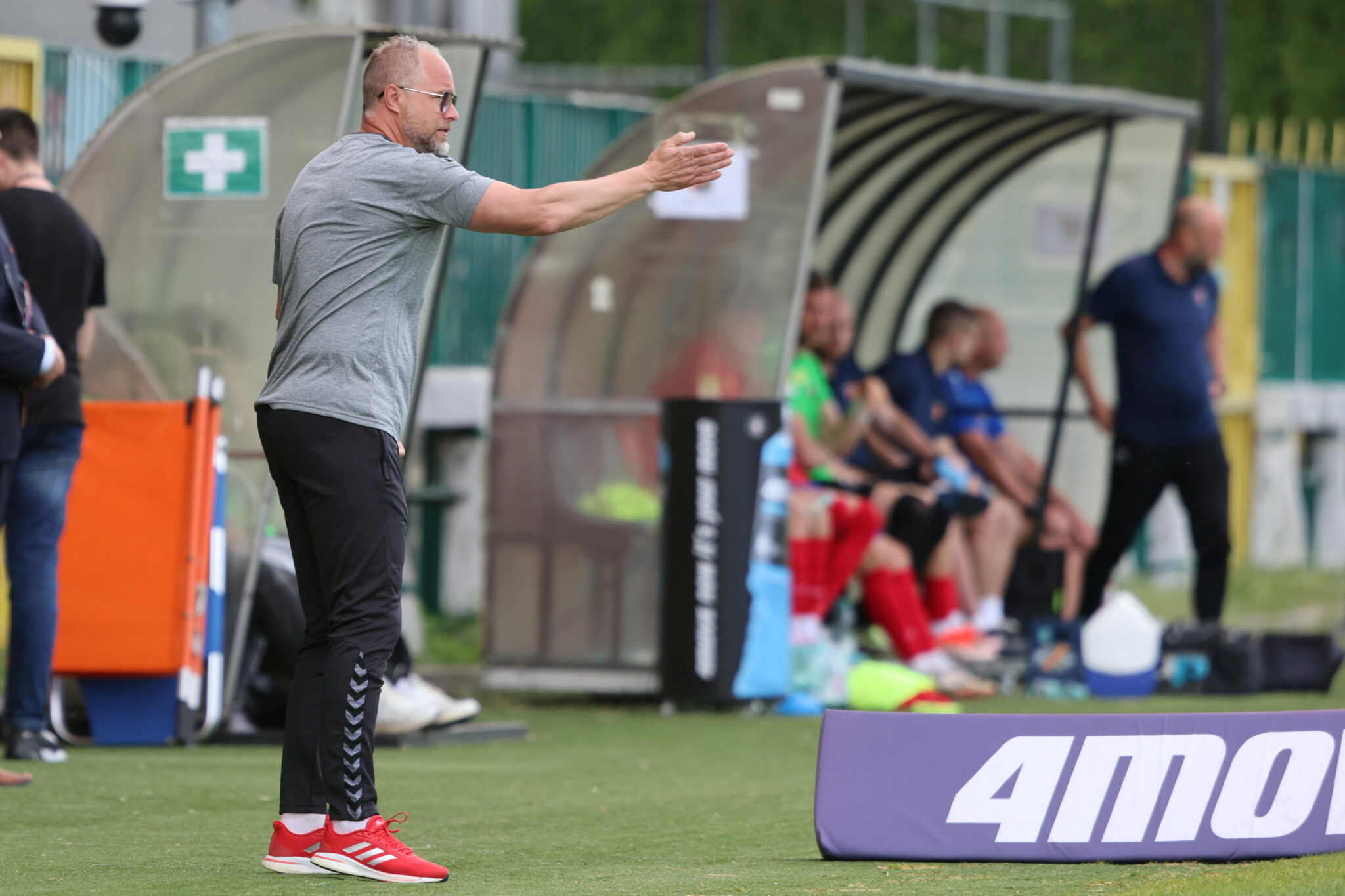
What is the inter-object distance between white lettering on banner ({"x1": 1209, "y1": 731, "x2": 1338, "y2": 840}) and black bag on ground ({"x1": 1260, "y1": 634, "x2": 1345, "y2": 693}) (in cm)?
532

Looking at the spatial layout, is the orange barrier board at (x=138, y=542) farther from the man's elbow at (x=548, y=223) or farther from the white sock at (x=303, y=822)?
the man's elbow at (x=548, y=223)

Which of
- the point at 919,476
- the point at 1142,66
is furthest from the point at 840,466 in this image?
the point at 1142,66

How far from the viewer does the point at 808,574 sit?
9.56 m

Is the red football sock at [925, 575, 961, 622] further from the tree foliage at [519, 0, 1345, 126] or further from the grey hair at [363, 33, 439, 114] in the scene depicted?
the tree foliage at [519, 0, 1345, 126]

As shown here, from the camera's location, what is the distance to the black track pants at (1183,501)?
10375 millimetres

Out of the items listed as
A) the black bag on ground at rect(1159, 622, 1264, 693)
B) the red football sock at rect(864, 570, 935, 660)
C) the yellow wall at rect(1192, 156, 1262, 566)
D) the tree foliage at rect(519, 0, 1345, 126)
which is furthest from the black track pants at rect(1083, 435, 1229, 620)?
the tree foliage at rect(519, 0, 1345, 126)

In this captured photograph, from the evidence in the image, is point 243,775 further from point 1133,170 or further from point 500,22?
point 500,22

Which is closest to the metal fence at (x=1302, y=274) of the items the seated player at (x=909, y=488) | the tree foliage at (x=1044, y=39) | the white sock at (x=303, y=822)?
the seated player at (x=909, y=488)

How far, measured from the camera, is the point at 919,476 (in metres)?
10.8

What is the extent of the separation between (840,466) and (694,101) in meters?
1.82

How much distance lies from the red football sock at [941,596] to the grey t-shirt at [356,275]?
5.83m

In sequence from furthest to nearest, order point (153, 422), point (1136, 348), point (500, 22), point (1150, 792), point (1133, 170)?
point (500, 22) < point (1133, 170) < point (1136, 348) < point (153, 422) < point (1150, 792)

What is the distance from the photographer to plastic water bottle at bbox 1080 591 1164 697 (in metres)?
10.1

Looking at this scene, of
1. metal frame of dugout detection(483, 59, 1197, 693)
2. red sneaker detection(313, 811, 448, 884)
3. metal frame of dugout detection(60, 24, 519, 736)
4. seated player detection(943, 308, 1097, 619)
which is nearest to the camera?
red sneaker detection(313, 811, 448, 884)
